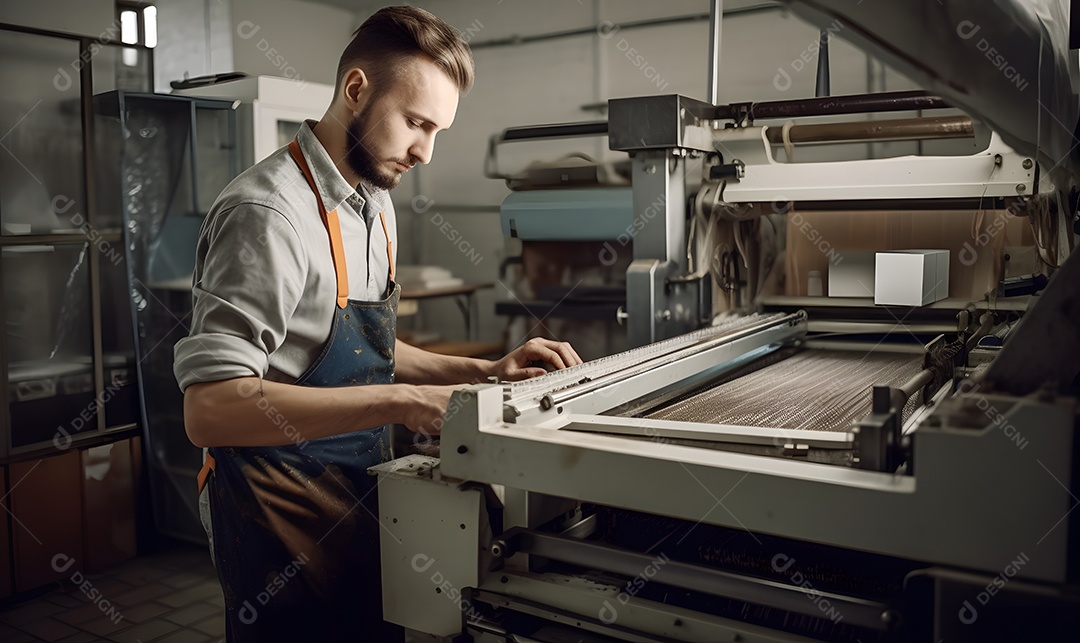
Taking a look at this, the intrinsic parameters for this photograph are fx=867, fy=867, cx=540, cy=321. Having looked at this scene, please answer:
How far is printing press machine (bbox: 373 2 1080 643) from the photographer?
91cm

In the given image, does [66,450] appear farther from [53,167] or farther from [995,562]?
[995,562]

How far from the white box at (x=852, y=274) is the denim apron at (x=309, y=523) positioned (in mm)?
1314

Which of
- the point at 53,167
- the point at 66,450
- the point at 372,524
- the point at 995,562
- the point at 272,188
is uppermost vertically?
the point at 53,167

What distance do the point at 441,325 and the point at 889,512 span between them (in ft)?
14.4

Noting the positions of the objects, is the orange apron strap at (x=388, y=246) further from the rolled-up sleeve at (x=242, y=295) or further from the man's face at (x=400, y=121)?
the rolled-up sleeve at (x=242, y=295)

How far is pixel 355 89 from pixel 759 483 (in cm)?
101

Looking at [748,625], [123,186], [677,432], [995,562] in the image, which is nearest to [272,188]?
[677,432]

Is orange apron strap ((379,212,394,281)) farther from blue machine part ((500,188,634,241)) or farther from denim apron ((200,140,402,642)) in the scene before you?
blue machine part ((500,188,634,241))

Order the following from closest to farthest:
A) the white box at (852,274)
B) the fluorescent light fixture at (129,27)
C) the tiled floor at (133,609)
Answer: the white box at (852,274)
the tiled floor at (133,609)
the fluorescent light fixture at (129,27)

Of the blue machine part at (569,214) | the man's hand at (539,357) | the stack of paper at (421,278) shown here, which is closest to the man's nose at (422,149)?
the man's hand at (539,357)

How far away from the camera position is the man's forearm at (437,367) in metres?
1.80

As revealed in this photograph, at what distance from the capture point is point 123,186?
3.43 m

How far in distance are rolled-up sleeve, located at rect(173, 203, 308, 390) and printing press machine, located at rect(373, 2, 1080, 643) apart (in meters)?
0.28

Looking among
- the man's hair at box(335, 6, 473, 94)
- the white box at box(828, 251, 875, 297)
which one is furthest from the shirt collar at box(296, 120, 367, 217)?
the white box at box(828, 251, 875, 297)
